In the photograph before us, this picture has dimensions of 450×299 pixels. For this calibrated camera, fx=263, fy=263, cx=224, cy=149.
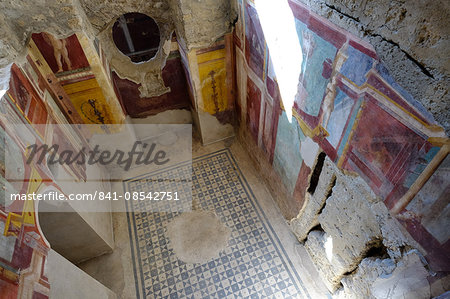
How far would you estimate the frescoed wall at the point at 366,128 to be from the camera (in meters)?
1.25

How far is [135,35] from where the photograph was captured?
4.78m

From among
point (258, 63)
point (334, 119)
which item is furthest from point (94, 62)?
point (334, 119)

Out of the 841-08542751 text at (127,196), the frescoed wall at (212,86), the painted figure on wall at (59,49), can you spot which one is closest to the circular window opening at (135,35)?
the frescoed wall at (212,86)

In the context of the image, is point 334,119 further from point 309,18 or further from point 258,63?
point 258,63

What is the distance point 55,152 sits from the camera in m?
2.52

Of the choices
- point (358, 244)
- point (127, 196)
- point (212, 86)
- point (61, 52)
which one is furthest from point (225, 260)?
point (61, 52)

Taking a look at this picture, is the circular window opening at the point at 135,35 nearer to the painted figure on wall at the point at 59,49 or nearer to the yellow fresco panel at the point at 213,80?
the yellow fresco panel at the point at 213,80

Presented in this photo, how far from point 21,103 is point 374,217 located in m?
→ 2.77

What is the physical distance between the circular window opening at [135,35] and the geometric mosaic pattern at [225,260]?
2618mm

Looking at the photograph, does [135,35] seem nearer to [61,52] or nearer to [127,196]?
[61,52]

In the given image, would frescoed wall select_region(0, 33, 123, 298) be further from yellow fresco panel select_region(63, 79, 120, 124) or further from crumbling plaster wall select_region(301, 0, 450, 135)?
crumbling plaster wall select_region(301, 0, 450, 135)

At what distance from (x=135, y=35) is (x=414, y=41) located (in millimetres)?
4673

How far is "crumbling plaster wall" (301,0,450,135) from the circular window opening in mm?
3868

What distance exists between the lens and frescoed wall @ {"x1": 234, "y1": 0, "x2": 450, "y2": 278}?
1.25 metres
